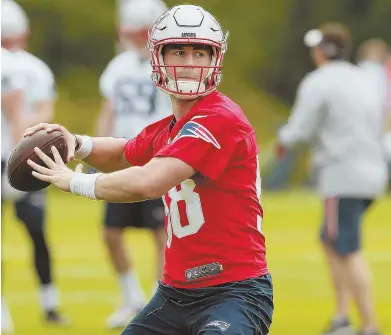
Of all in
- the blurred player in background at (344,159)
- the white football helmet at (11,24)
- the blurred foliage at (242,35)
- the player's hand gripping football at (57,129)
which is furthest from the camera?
the blurred foliage at (242,35)

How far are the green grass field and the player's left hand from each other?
10.6ft

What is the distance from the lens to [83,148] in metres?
5.02

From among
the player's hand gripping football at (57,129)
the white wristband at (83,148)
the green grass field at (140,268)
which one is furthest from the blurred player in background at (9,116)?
the player's hand gripping football at (57,129)

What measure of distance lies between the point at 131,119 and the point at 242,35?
924 inches

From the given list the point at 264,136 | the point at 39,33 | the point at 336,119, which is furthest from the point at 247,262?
the point at 39,33

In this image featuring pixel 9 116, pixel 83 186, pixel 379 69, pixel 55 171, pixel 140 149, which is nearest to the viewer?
pixel 83 186

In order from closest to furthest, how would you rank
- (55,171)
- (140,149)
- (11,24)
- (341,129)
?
(55,171) → (140,149) → (341,129) → (11,24)

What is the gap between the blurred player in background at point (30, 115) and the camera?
7.98m

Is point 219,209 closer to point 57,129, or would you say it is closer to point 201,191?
point 201,191

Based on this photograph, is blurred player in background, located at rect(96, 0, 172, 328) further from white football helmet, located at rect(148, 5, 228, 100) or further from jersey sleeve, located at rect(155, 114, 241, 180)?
jersey sleeve, located at rect(155, 114, 241, 180)

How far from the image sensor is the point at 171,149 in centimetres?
441

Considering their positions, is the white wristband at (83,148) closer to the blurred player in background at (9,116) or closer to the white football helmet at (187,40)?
the white football helmet at (187,40)

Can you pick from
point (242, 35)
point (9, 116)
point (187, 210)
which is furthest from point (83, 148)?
point (242, 35)

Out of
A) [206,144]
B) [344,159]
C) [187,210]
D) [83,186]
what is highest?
[206,144]
